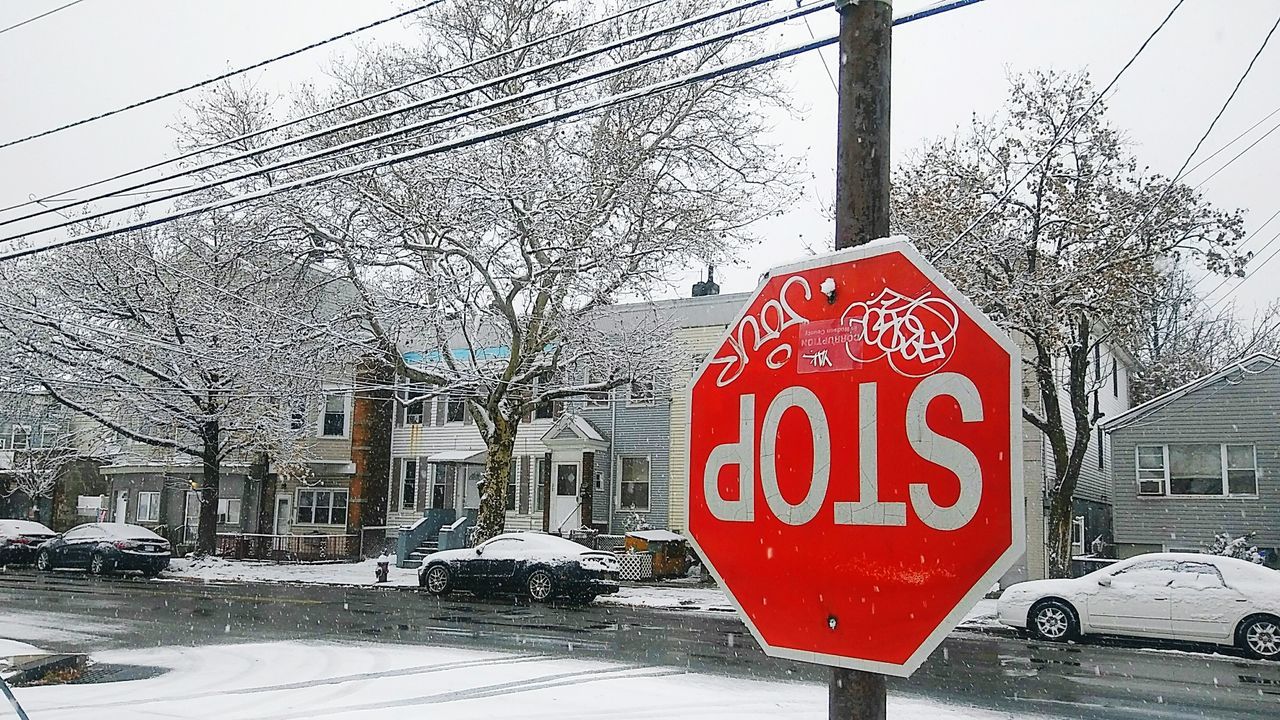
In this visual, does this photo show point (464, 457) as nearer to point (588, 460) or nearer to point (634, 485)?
point (588, 460)

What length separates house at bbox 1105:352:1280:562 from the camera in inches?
930

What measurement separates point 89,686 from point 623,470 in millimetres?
22063

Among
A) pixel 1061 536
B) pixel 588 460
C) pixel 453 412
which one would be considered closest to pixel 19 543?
pixel 453 412

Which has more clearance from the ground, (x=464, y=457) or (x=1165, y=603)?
(x=464, y=457)

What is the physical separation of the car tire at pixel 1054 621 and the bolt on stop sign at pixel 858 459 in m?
13.6

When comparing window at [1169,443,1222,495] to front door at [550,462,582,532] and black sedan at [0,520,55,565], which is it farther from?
black sedan at [0,520,55,565]

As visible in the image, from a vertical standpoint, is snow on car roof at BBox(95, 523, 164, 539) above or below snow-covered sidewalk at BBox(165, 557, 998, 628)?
above

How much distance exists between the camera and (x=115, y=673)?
10.5 m

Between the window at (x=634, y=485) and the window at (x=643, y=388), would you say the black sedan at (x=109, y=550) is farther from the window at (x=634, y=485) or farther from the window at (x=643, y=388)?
the window at (x=643, y=388)

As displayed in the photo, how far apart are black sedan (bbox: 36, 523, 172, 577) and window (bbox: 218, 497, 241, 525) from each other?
8860mm

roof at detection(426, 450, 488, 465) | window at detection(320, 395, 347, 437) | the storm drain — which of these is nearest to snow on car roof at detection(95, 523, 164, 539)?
window at detection(320, 395, 347, 437)

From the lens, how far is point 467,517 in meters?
29.3

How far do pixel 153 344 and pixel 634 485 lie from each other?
13995 mm

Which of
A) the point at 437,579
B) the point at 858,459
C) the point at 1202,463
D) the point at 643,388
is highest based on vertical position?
the point at 643,388
